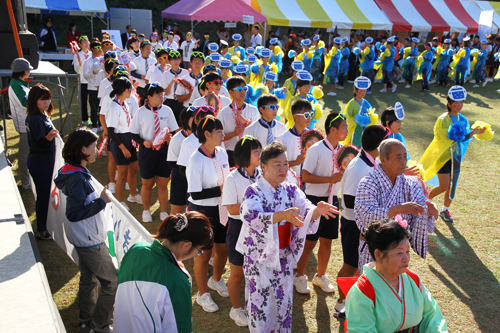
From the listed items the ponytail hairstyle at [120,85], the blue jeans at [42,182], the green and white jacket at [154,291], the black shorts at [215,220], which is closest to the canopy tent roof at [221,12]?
the ponytail hairstyle at [120,85]

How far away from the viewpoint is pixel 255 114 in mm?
5340

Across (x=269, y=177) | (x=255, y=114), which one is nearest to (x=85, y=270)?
(x=269, y=177)

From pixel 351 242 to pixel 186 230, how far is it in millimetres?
1912

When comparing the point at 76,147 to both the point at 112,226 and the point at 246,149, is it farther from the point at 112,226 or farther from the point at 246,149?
the point at 246,149

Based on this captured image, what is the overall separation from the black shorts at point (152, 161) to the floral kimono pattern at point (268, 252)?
2.46m

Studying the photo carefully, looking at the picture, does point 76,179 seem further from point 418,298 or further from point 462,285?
point 462,285

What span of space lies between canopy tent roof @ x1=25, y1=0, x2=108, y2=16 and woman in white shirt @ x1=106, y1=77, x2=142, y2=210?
476 inches

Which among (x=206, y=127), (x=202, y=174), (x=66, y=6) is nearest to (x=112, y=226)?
(x=202, y=174)

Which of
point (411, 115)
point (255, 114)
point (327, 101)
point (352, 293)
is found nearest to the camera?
point (352, 293)

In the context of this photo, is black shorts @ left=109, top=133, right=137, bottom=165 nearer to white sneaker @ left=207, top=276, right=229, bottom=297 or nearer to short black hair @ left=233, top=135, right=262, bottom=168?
white sneaker @ left=207, top=276, right=229, bottom=297

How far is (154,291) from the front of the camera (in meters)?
1.99

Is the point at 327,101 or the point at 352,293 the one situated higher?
the point at 352,293

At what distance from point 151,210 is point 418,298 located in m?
4.14

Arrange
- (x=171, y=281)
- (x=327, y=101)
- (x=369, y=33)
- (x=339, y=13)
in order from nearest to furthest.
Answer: (x=171, y=281) < (x=327, y=101) < (x=339, y=13) < (x=369, y=33)
